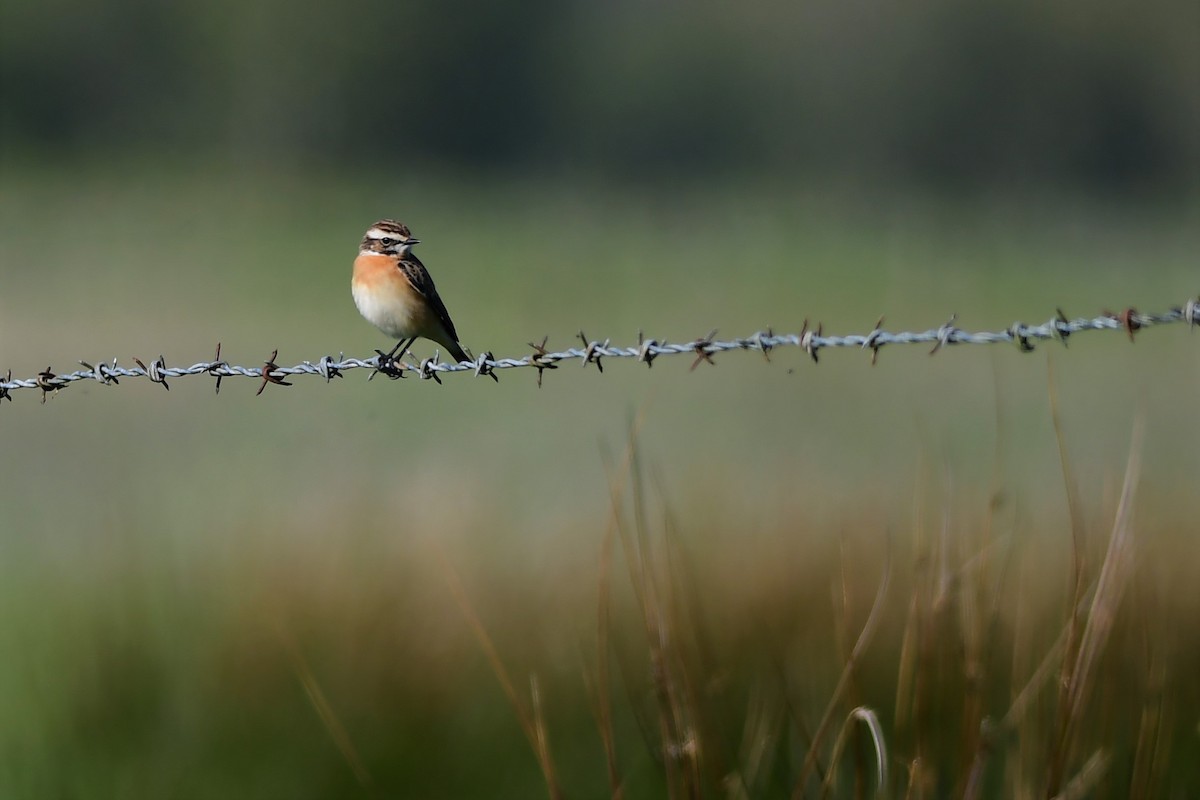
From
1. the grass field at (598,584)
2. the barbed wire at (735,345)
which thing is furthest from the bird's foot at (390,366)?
the grass field at (598,584)

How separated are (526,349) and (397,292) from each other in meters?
22.0

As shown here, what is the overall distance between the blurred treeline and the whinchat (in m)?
→ 34.3

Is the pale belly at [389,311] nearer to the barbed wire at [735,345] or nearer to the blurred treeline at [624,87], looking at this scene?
the barbed wire at [735,345]

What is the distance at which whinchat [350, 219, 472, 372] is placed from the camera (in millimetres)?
6262

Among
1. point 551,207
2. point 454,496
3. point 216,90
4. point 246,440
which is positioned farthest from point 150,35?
point 454,496

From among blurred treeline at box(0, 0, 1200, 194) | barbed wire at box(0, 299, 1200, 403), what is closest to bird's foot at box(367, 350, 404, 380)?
barbed wire at box(0, 299, 1200, 403)

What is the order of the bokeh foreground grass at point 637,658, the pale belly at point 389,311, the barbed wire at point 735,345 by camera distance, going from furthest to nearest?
the pale belly at point 389,311, the bokeh foreground grass at point 637,658, the barbed wire at point 735,345

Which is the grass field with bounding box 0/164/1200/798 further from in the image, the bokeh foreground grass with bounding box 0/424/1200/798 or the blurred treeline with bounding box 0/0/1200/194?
the blurred treeline with bounding box 0/0/1200/194

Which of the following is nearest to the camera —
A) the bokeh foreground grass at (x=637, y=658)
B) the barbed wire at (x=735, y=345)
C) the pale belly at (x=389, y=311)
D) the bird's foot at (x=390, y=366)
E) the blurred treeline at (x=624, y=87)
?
the barbed wire at (x=735, y=345)

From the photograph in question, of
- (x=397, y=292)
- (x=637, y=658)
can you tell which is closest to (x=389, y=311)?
(x=397, y=292)

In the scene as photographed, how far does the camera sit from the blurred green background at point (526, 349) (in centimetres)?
584

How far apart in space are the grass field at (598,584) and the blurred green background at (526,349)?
0.04m

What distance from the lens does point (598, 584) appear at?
6.51 meters

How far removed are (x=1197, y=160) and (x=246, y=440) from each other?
34.4 meters
